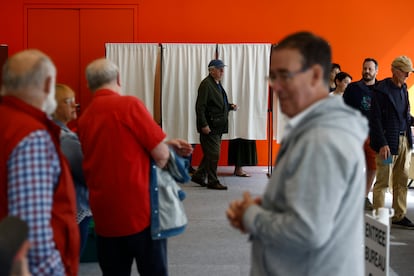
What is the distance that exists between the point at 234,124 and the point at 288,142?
5905mm

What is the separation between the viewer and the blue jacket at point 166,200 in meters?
2.29

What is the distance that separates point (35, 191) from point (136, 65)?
605 centimetres

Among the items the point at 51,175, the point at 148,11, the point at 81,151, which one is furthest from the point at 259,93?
the point at 51,175

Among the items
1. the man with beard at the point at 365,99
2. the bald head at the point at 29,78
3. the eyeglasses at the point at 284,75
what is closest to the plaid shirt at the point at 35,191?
the bald head at the point at 29,78

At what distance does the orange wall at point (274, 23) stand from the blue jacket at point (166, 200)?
18.9 feet

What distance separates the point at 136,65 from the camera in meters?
7.40

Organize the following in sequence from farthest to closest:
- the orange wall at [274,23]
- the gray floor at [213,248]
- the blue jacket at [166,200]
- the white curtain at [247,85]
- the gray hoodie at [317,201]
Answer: the orange wall at [274,23]
the white curtain at [247,85]
the gray floor at [213,248]
the blue jacket at [166,200]
the gray hoodie at [317,201]

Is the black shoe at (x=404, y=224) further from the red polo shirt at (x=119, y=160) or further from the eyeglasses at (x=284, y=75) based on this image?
the eyeglasses at (x=284, y=75)

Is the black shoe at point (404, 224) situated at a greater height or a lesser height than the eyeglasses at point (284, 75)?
lesser

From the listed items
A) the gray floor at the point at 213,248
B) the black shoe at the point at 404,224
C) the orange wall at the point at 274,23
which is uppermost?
the orange wall at the point at 274,23

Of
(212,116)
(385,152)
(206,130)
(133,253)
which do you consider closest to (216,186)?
(206,130)

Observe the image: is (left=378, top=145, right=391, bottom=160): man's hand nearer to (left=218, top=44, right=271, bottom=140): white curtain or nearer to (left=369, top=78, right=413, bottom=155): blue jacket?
(left=369, top=78, right=413, bottom=155): blue jacket

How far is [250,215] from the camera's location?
137cm

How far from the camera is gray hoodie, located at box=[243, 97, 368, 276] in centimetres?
124
